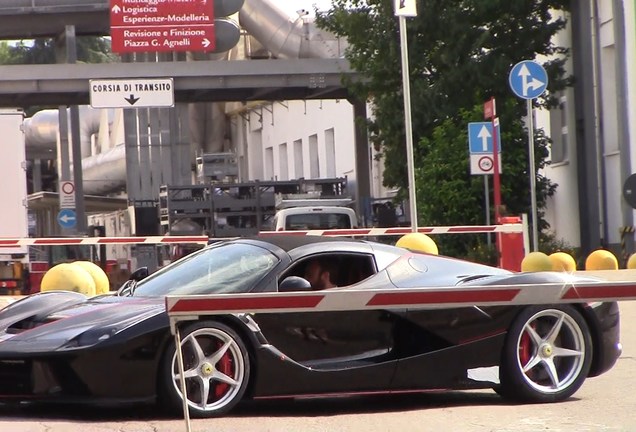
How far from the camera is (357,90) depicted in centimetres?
3456

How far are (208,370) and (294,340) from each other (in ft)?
1.91

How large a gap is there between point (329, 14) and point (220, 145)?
2921cm

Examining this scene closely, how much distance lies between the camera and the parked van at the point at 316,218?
29156mm

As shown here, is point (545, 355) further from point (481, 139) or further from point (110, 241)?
point (481, 139)

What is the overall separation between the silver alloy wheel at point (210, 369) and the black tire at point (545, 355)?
1701 mm

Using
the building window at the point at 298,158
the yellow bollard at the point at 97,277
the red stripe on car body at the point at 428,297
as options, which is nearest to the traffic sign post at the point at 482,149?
the yellow bollard at the point at 97,277

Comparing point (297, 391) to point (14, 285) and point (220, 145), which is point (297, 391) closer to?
point (14, 285)

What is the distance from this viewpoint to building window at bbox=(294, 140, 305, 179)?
201 feet

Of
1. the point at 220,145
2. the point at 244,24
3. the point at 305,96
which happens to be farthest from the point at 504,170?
the point at 220,145

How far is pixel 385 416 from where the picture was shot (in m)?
8.84

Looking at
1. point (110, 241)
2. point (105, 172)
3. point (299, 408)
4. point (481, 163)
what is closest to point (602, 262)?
point (481, 163)

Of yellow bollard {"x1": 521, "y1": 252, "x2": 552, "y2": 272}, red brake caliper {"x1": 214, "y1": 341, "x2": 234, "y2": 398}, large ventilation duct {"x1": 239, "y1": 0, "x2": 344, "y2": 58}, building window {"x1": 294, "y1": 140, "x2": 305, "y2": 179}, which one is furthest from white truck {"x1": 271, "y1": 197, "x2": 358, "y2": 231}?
building window {"x1": 294, "y1": 140, "x2": 305, "y2": 179}

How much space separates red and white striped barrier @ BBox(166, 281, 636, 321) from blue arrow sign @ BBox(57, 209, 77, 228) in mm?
36873

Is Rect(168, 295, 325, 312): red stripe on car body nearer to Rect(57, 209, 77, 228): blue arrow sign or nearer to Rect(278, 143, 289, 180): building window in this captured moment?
Rect(57, 209, 77, 228): blue arrow sign
